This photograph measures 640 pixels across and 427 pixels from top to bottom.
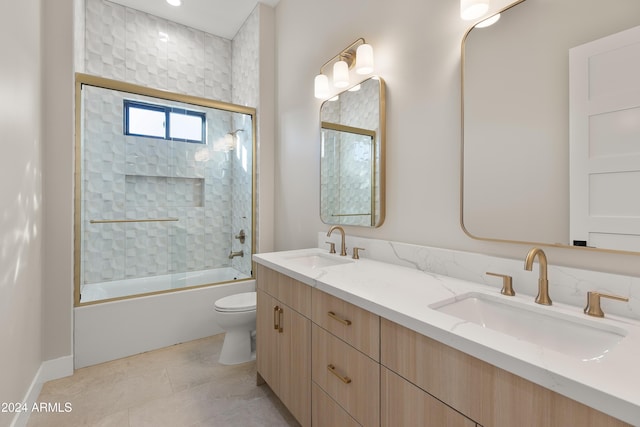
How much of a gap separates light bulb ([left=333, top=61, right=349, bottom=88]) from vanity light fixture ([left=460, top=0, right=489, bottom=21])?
0.80 meters

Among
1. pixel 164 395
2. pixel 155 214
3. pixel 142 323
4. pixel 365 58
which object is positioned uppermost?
pixel 365 58

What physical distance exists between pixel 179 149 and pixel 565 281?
10.2 feet

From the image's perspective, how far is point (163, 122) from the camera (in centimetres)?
283

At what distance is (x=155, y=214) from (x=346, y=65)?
2257 millimetres

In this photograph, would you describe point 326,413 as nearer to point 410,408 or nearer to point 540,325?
point 410,408

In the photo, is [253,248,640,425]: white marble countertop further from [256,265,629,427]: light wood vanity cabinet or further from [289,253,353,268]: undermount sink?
[289,253,353,268]: undermount sink

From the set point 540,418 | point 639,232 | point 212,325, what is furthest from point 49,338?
point 639,232

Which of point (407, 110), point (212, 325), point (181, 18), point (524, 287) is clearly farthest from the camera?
point (181, 18)

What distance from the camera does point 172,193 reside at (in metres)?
2.98

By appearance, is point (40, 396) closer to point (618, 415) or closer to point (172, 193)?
point (172, 193)

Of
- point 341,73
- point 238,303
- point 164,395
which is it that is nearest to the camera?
point 164,395

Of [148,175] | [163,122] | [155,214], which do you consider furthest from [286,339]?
[163,122]

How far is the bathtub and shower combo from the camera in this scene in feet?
7.50

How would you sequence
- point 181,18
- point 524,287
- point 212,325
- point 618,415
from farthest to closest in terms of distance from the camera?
point 181,18 → point 212,325 → point 524,287 → point 618,415
